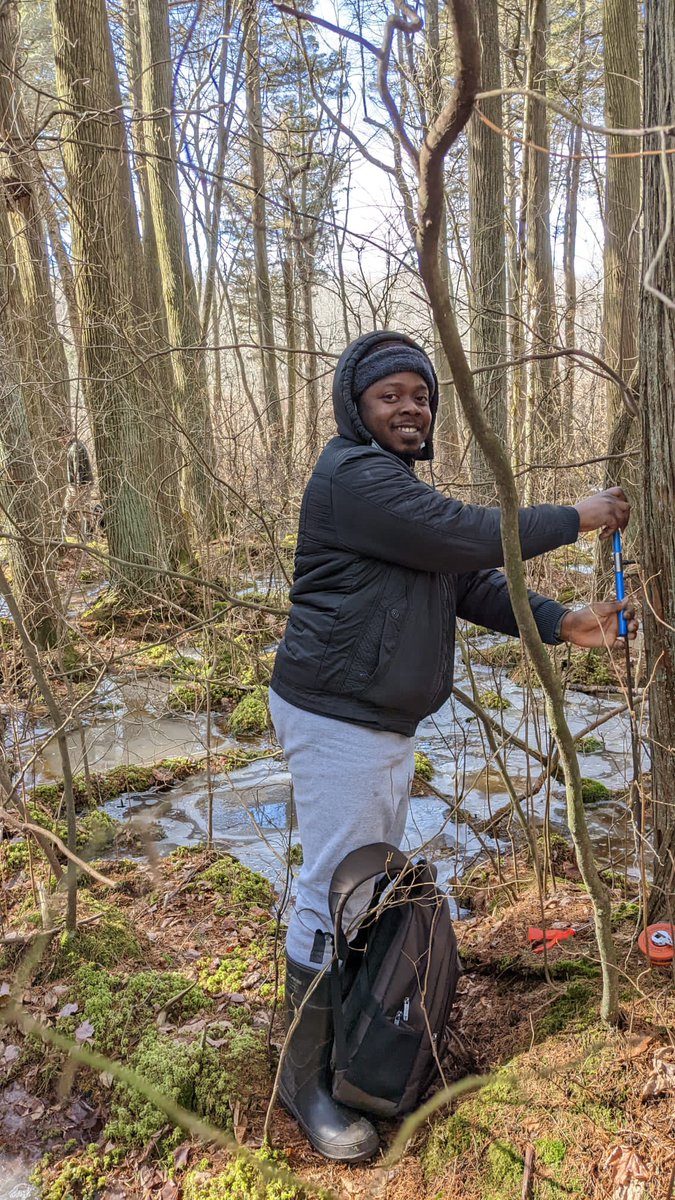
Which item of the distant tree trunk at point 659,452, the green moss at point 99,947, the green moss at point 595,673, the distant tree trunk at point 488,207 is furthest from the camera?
the distant tree trunk at point 488,207

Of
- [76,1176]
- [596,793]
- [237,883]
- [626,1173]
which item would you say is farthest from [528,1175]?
[596,793]

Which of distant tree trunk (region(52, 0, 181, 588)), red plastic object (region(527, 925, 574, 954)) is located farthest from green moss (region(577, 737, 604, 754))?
distant tree trunk (region(52, 0, 181, 588))

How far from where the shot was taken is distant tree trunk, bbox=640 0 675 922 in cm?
202

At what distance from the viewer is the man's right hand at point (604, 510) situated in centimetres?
228

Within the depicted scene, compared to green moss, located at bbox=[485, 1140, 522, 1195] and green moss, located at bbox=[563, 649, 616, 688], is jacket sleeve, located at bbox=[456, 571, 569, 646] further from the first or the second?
green moss, located at bbox=[563, 649, 616, 688]

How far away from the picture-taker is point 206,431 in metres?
6.09

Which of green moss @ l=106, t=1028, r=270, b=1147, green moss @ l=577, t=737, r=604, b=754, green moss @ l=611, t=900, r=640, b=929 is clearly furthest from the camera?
green moss @ l=577, t=737, r=604, b=754

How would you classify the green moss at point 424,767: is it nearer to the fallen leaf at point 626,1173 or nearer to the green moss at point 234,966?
the green moss at point 234,966

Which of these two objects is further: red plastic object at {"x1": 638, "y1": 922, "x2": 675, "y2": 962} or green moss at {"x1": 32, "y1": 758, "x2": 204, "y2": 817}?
green moss at {"x1": 32, "y1": 758, "x2": 204, "y2": 817}

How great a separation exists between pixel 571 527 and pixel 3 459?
5085mm

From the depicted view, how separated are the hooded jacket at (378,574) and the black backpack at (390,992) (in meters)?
0.45

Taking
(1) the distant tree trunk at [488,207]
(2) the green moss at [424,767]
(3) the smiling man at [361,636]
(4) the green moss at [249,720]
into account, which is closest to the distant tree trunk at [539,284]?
(1) the distant tree trunk at [488,207]

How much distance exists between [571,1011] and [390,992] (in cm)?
53

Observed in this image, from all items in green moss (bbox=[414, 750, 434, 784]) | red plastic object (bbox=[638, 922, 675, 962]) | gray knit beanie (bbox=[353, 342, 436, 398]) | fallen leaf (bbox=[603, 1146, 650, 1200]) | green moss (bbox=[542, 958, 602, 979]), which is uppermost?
gray knit beanie (bbox=[353, 342, 436, 398])
